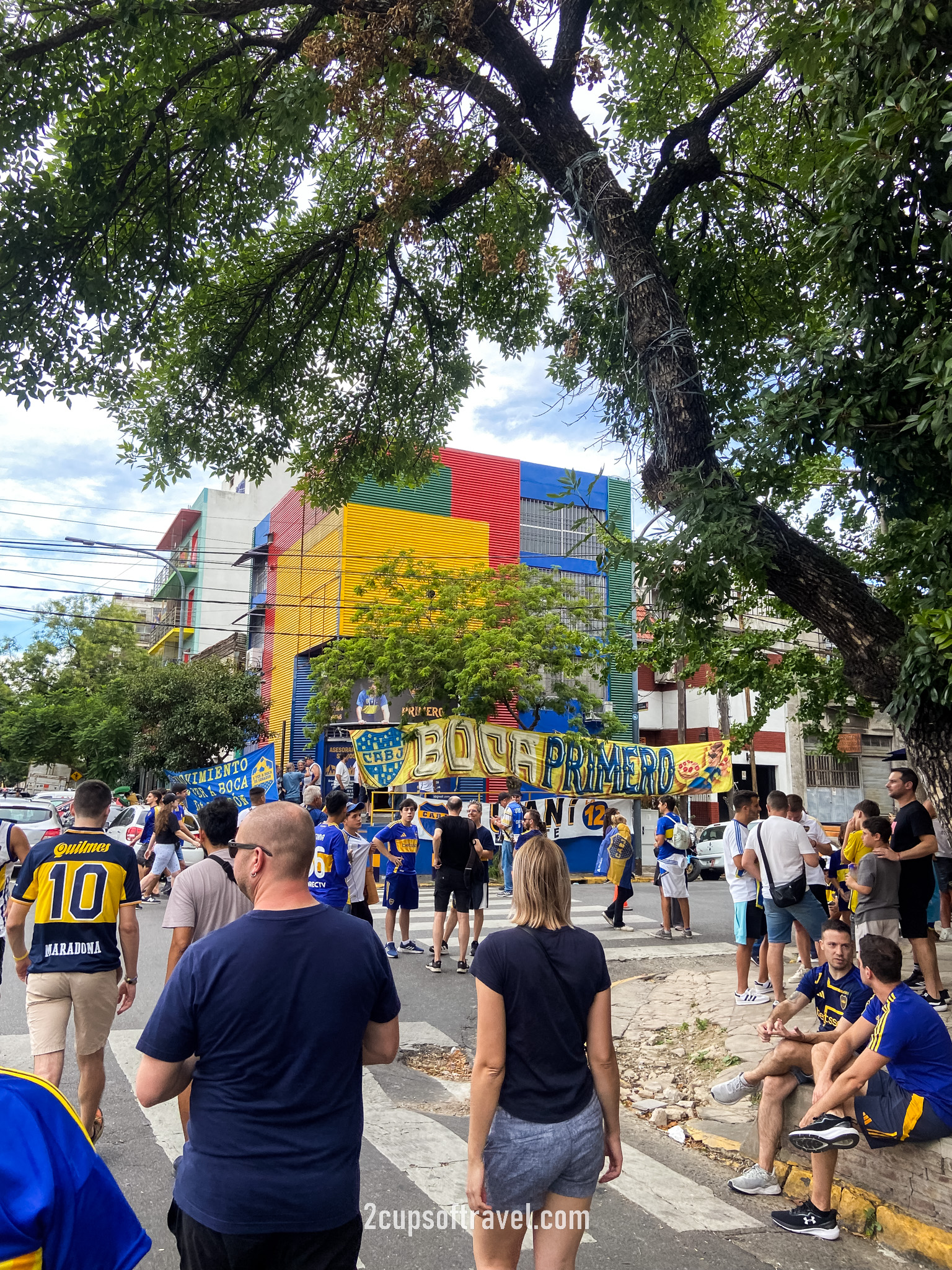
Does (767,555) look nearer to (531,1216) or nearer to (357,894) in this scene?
(531,1216)

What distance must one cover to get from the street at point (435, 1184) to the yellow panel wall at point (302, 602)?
22.1 m

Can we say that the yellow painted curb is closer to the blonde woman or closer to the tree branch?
the blonde woman

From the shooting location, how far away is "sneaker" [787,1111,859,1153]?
441cm

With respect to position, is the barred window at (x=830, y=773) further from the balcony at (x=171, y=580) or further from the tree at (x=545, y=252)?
the balcony at (x=171, y=580)

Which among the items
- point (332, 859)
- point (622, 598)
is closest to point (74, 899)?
point (332, 859)

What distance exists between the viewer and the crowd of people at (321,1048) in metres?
2.42

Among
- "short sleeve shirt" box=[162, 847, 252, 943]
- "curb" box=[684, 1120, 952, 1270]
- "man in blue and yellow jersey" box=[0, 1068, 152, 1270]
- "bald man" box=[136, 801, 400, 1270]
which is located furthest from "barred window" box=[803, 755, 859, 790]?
"man in blue and yellow jersey" box=[0, 1068, 152, 1270]

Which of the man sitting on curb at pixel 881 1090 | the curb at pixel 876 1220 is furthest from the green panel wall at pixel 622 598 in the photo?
the man sitting on curb at pixel 881 1090

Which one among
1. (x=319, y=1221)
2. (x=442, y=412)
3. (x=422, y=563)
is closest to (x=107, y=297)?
(x=442, y=412)

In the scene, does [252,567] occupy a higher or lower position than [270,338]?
higher

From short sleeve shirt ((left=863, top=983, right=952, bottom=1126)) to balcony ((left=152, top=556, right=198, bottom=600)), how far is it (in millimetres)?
44950

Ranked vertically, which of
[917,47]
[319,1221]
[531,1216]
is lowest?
[531,1216]

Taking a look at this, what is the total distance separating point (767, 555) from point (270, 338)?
6.64 meters

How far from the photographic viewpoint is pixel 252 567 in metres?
39.0
